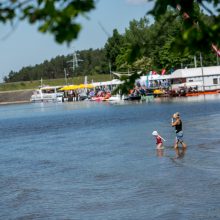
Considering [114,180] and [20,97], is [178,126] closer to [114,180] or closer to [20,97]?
[114,180]

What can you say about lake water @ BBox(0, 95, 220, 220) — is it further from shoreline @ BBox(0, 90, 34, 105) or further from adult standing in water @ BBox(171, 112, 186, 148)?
shoreline @ BBox(0, 90, 34, 105)

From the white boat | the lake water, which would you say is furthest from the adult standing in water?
the white boat

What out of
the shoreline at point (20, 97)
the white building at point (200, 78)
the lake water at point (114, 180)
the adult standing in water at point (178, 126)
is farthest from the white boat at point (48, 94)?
the adult standing in water at point (178, 126)

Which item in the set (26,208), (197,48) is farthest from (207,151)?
(197,48)

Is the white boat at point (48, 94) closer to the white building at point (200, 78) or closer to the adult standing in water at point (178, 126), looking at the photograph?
the white building at point (200, 78)

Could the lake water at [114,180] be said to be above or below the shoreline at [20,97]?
below

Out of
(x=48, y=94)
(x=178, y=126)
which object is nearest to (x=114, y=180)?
(x=178, y=126)

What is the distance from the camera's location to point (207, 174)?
23344 millimetres

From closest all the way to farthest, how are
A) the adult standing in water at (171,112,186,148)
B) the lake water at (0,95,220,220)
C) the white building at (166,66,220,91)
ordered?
1. the lake water at (0,95,220,220)
2. the adult standing in water at (171,112,186,148)
3. the white building at (166,66,220,91)

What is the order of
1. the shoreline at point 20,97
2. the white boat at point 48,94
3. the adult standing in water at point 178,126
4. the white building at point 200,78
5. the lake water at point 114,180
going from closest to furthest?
the lake water at point 114,180, the adult standing in water at point 178,126, the white building at point 200,78, the white boat at point 48,94, the shoreline at point 20,97

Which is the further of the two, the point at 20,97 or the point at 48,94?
the point at 20,97

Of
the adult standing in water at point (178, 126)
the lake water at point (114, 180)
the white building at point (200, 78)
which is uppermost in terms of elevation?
the white building at point (200, 78)

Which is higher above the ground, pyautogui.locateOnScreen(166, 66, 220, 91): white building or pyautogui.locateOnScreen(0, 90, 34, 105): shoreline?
pyautogui.locateOnScreen(166, 66, 220, 91): white building

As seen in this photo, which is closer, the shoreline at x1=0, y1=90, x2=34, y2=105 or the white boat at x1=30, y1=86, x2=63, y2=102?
the white boat at x1=30, y1=86, x2=63, y2=102
